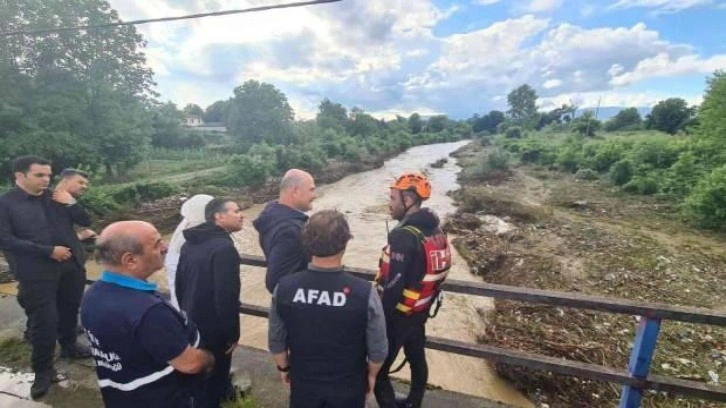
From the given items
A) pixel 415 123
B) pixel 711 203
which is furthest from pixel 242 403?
pixel 415 123

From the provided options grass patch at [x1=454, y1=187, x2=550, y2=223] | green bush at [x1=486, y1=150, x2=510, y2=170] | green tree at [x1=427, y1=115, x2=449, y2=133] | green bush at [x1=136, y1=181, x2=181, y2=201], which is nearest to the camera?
grass patch at [x1=454, y1=187, x2=550, y2=223]

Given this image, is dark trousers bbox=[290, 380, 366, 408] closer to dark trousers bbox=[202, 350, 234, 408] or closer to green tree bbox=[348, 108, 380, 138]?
dark trousers bbox=[202, 350, 234, 408]

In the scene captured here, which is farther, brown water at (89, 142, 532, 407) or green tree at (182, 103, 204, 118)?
green tree at (182, 103, 204, 118)

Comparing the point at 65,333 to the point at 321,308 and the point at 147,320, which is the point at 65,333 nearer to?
the point at 147,320

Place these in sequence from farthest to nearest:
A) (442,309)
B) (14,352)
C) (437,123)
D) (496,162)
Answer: (437,123), (496,162), (442,309), (14,352)

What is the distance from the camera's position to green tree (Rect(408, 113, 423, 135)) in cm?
10134

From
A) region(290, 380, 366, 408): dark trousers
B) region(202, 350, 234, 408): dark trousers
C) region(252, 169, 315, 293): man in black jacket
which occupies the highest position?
region(252, 169, 315, 293): man in black jacket

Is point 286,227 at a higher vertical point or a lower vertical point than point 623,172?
higher

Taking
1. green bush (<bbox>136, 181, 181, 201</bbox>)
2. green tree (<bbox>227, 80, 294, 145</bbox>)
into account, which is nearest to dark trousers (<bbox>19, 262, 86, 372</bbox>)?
green bush (<bbox>136, 181, 181, 201</bbox>)

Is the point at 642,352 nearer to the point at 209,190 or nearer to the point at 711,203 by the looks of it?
the point at 711,203

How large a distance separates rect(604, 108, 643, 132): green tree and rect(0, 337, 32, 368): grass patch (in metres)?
58.8

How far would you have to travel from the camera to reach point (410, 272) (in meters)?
2.39

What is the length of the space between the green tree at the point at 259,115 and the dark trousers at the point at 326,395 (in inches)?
1772

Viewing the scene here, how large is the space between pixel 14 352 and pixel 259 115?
4469 cm
